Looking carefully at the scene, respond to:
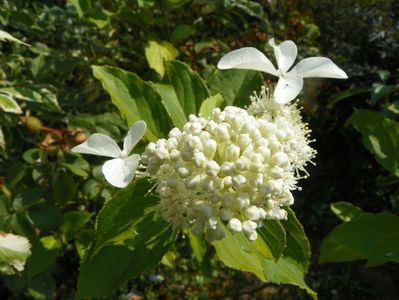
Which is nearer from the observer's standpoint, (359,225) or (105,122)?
(105,122)

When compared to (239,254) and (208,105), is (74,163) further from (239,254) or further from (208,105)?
(239,254)

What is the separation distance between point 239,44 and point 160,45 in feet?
1.99

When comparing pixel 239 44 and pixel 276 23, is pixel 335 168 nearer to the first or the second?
pixel 276 23

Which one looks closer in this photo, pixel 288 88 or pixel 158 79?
pixel 288 88

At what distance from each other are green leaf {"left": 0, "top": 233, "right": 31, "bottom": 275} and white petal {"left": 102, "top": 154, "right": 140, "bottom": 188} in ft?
1.42

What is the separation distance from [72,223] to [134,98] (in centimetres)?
51

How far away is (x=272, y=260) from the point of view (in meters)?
1.13

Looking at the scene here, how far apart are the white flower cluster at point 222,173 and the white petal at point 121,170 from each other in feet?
0.12

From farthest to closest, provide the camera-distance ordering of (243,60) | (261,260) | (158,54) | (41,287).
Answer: (158,54) < (41,287) < (261,260) < (243,60)

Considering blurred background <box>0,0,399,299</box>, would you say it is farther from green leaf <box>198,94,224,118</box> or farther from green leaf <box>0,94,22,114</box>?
green leaf <box>198,94,224,118</box>

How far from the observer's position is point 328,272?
300 centimetres

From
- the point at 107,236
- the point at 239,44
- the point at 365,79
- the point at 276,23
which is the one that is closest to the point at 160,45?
the point at 239,44

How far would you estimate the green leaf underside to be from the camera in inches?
44.4

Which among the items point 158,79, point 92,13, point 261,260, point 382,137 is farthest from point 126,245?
point 382,137
